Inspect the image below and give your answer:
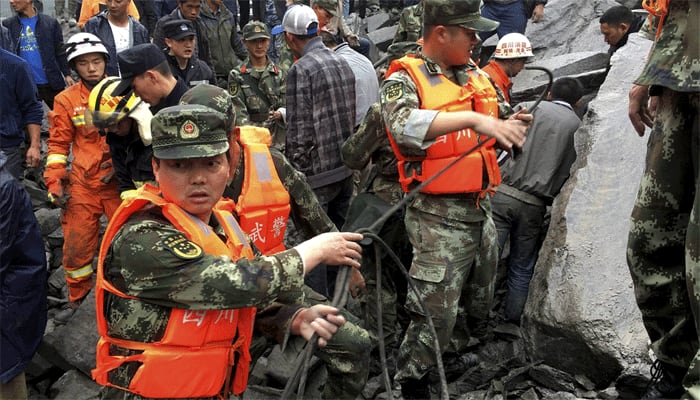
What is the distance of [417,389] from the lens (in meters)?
4.57

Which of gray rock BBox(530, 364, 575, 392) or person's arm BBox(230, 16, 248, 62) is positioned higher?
person's arm BBox(230, 16, 248, 62)

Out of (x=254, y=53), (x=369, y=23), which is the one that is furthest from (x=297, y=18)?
(x=369, y=23)

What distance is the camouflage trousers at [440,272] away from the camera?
4.24 meters

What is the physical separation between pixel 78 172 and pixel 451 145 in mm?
3353

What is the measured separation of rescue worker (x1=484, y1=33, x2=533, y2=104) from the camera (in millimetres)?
6309

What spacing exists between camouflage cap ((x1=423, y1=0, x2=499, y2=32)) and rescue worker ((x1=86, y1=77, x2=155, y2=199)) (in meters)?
1.90

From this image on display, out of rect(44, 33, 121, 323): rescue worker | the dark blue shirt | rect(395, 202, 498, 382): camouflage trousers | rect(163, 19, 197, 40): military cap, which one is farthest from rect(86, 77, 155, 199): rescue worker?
the dark blue shirt

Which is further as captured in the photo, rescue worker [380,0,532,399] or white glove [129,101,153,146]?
white glove [129,101,153,146]

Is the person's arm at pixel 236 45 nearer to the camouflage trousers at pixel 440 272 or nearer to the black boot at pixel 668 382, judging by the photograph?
the camouflage trousers at pixel 440 272

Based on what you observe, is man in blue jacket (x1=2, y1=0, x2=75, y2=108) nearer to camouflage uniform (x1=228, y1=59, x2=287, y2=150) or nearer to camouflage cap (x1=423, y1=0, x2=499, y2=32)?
camouflage uniform (x1=228, y1=59, x2=287, y2=150)

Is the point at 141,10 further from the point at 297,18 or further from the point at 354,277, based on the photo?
the point at 354,277

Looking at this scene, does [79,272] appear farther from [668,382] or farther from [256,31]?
[668,382]

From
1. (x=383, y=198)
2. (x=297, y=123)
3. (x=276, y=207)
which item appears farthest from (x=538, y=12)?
(x=276, y=207)

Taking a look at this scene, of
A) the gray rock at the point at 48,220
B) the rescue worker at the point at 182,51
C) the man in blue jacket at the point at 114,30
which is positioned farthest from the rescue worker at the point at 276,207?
the gray rock at the point at 48,220
